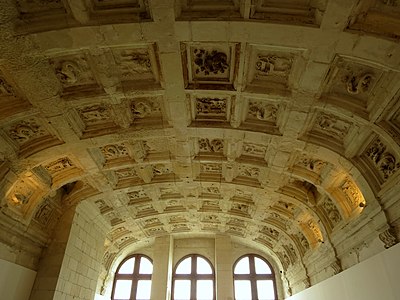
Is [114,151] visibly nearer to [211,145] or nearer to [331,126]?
[211,145]

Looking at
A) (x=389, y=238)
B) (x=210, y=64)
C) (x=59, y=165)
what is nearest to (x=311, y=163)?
(x=389, y=238)

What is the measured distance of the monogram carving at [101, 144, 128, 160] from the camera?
7.47 metres

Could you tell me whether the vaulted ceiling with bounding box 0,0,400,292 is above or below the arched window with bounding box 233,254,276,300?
above

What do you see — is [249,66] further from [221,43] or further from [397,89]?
[397,89]

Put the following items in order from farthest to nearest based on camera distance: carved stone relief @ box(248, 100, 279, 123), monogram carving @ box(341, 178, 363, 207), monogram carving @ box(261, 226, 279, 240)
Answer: monogram carving @ box(261, 226, 279, 240), monogram carving @ box(341, 178, 363, 207), carved stone relief @ box(248, 100, 279, 123)

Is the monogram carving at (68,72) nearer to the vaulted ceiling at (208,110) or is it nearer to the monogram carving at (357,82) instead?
the vaulted ceiling at (208,110)

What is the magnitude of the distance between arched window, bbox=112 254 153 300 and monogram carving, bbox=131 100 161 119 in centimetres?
1038

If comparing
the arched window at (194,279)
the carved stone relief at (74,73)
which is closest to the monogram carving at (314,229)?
the arched window at (194,279)

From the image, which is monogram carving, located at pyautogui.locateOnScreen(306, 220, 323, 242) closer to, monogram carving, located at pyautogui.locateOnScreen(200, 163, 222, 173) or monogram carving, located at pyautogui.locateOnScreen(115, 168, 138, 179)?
monogram carving, located at pyautogui.locateOnScreen(200, 163, 222, 173)

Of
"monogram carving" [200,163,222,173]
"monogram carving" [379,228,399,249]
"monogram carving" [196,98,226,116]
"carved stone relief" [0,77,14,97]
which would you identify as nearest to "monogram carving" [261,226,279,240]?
"monogram carving" [200,163,222,173]

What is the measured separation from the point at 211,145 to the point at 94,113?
2858mm

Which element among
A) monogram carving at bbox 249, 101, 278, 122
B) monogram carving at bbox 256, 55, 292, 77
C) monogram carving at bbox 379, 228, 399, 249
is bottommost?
monogram carving at bbox 379, 228, 399, 249

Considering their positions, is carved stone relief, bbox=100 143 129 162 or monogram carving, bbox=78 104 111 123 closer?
monogram carving, bbox=78 104 111 123

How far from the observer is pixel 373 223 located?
607 centimetres
